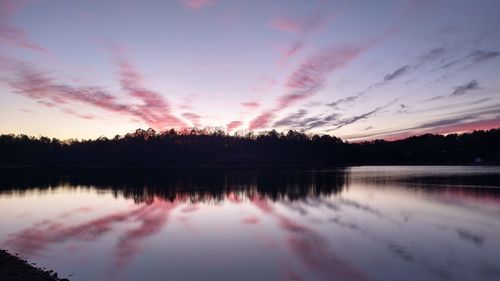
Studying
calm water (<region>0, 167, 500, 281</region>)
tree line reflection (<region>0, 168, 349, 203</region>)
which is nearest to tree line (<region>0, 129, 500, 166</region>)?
tree line reflection (<region>0, 168, 349, 203</region>)

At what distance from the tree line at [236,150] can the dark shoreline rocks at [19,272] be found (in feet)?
441

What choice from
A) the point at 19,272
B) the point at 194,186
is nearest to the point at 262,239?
the point at 19,272

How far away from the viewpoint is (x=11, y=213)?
2683 cm

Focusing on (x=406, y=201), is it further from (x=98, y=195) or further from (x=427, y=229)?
(x=98, y=195)

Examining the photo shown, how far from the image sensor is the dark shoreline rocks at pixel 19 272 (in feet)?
35.1

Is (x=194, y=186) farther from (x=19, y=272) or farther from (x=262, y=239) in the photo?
(x=19, y=272)

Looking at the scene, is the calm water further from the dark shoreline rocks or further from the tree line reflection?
the tree line reflection

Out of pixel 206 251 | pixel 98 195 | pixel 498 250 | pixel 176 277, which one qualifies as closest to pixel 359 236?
pixel 498 250

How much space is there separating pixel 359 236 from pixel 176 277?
31.4ft

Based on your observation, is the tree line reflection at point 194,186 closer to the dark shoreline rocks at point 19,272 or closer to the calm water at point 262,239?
the calm water at point 262,239

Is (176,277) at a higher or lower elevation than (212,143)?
lower

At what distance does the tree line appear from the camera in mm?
149500

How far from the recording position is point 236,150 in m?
179

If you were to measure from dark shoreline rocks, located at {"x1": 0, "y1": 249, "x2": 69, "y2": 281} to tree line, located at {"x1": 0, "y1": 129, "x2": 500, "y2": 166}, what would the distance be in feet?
441
